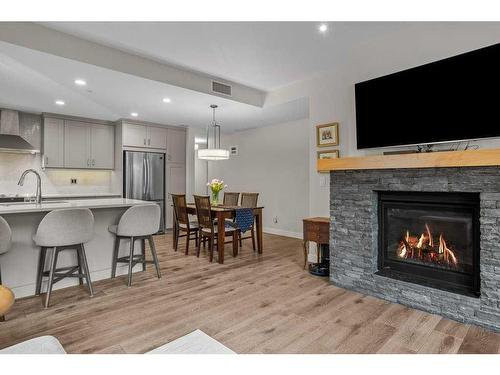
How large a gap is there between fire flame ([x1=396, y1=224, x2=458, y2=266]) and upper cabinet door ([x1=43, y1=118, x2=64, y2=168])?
5727 mm

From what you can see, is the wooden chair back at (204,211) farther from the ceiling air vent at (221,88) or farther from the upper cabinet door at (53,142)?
the upper cabinet door at (53,142)

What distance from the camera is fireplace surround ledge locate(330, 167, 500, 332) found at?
86.8 inches

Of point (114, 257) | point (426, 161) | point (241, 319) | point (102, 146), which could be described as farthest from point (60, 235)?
point (102, 146)

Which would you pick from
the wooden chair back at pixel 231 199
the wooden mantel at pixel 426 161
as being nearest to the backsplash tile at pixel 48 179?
the wooden chair back at pixel 231 199

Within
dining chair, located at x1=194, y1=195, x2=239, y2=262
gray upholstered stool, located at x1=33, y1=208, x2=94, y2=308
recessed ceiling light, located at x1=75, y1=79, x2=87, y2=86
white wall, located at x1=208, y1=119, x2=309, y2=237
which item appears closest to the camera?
gray upholstered stool, located at x1=33, y1=208, x2=94, y2=308

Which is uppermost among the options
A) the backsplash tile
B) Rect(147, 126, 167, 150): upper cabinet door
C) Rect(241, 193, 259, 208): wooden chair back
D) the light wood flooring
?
Rect(147, 126, 167, 150): upper cabinet door

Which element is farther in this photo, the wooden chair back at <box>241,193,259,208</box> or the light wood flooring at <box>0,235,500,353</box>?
the wooden chair back at <box>241,193,259,208</box>

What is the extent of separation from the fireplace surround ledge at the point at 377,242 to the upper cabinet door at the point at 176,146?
419 centimetres

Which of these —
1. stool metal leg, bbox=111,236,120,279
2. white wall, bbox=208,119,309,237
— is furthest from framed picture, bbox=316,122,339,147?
stool metal leg, bbox=111,236,120,279

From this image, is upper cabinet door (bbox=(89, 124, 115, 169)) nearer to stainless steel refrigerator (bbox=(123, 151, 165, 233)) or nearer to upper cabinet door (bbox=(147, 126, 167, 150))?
stainless steel refrigerator (bbox=(123, 151, 165, 233))

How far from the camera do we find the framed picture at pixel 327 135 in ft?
12.0
